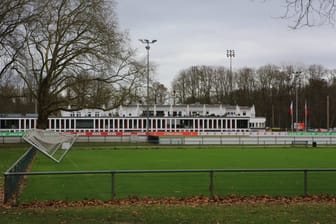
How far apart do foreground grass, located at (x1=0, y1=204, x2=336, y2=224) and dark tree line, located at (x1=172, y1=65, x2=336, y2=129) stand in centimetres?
12027

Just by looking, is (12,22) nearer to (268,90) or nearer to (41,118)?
(41,118)

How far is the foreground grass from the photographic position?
1019cm

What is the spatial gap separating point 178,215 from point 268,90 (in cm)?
12993

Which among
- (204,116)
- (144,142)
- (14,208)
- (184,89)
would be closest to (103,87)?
(144,142)

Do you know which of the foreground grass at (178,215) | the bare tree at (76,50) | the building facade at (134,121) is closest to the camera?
the foreground grass at (178,215)

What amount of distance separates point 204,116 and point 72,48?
63688mm

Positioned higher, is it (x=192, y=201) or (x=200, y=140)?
(x=192, y=201)

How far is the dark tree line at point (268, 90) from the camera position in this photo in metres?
131

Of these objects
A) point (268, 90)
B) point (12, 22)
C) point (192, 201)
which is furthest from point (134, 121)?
point (192, 201)

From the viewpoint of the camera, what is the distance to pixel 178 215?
1107 cm

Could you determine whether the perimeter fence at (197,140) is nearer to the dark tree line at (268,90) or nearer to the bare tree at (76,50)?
the bare tree at (76,50)

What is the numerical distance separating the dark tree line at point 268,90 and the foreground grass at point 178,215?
395 feet

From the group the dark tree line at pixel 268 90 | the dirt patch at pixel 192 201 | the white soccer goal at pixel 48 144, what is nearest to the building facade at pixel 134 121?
the dark tree line at pixel 268 90

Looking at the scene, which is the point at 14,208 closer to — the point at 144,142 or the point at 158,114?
the point at 144,142
